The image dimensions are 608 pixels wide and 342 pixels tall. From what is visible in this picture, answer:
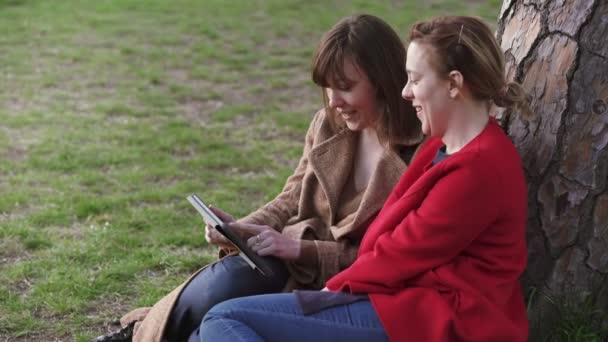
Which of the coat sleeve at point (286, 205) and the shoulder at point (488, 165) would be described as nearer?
the shoulder at point (488, 165)

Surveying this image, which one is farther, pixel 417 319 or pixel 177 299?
pixel 177 299

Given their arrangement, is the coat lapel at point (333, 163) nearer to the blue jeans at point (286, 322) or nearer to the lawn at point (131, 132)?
the blue jeans at point (286, 322)

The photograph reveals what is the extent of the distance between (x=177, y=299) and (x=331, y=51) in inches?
42.0

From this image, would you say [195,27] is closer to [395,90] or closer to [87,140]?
[87,140]

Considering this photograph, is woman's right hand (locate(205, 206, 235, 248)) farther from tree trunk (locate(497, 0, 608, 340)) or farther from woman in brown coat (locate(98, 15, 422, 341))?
tree trunk (locate(497, 0, 608, 340))

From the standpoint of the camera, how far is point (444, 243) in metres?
2.66

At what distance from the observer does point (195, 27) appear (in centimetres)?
1061

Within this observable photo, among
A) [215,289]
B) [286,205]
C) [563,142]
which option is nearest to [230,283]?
[215,289]

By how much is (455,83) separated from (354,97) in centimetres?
63

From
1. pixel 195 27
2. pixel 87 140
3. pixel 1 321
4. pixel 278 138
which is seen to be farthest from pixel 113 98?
pixel 1 321

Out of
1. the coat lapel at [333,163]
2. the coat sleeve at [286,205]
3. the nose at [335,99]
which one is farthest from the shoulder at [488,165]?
the coat sleeve at [286,205]

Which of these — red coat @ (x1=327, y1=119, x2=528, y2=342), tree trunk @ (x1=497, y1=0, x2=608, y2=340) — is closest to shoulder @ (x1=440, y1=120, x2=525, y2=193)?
red coat @ (x1=327, y1=119, x2=528, y2=342)

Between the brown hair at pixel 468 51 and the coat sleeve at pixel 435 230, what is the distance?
0.26m

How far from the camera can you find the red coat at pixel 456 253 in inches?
104
